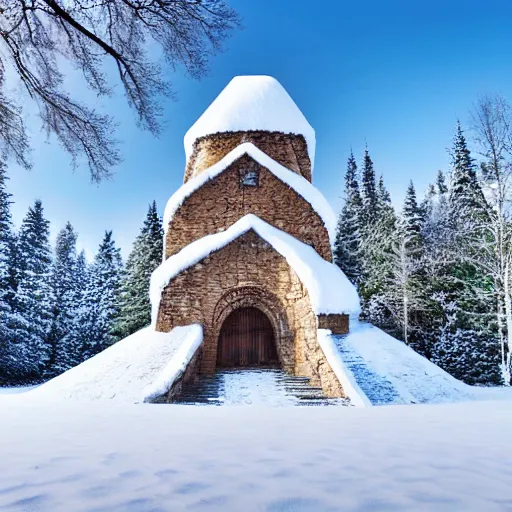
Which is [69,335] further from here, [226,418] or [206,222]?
[226,418]

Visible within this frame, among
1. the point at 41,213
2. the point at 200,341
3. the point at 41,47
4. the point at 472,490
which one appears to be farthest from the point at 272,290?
the point at 41,213

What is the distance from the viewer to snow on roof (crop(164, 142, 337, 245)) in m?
12.3

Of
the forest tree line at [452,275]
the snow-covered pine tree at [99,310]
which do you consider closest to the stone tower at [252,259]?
the forest tree line at [452,275]

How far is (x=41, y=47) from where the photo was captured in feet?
14.8

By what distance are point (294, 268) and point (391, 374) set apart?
11.8ft

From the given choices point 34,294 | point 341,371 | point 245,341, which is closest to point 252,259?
point 245,341

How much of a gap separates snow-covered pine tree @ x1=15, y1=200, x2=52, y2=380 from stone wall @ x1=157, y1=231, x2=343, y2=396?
42.5ft

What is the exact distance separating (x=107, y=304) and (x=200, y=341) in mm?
16957

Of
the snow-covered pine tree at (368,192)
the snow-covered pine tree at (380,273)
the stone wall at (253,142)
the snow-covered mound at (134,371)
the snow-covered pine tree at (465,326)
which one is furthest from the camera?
the snow-covered pine tree at (368,192)

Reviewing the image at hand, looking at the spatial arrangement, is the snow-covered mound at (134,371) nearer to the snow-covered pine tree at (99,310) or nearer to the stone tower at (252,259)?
the stone tower at (252,259)

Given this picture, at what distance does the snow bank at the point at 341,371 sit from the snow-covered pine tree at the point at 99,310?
48.0ft

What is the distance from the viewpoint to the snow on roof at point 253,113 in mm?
14133

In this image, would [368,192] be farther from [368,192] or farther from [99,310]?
[99,310]

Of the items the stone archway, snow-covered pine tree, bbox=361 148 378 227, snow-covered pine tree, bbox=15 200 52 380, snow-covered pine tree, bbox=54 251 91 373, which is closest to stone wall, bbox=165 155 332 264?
the stone archway
